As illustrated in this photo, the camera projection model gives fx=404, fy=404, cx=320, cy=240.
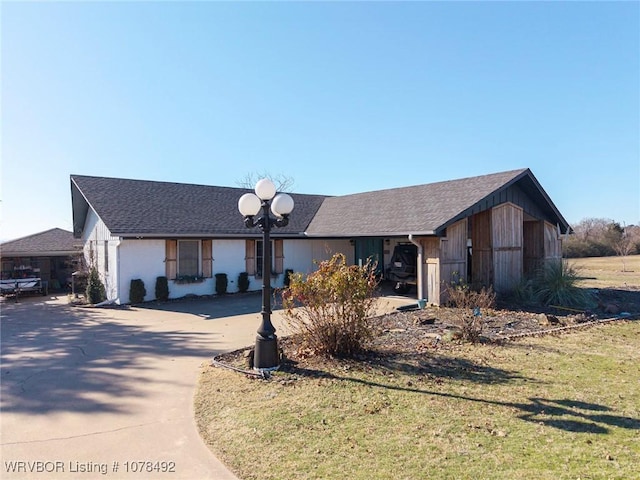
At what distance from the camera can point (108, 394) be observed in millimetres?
5578

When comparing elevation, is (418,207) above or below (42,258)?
above

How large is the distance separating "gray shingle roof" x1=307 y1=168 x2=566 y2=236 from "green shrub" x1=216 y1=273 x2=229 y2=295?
433 centimetres

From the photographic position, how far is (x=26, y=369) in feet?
22.1

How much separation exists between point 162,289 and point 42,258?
32.4ft

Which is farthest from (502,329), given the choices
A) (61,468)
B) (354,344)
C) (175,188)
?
(175,188)

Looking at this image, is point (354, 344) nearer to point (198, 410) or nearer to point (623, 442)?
point (198, 410)

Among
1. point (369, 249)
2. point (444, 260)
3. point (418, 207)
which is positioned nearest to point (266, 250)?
point (444, 260)

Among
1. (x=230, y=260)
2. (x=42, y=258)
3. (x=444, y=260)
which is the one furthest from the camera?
(x=42, y=258)

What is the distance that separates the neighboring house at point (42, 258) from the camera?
1905cm

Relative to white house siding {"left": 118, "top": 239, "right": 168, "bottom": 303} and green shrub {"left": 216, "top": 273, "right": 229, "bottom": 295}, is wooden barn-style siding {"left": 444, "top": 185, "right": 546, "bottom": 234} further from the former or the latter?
white house siding {"left": 118, "top": 239, "right": 168, "bottom": 303}

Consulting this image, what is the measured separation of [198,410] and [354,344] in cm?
287

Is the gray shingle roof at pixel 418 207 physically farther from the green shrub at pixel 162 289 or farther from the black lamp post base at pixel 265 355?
the black lamp post base at pixel 265 355

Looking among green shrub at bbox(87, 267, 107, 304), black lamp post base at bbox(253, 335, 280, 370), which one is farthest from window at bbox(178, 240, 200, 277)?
black lamp post base at bbox(253, 335, 280, 370)

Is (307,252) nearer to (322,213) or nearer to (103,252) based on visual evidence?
(322,213)
